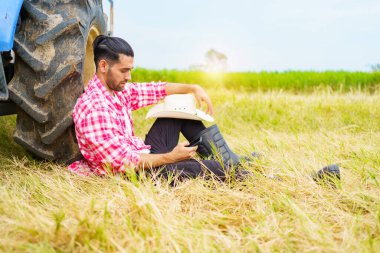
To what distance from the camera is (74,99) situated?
10.7 ft

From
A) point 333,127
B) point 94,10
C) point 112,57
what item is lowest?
point 333,127

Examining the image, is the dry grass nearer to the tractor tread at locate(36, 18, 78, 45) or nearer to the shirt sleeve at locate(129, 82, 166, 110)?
the shirt sleeve at locate(129, 82, 166, 110)

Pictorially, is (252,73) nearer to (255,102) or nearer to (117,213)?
(255,102)

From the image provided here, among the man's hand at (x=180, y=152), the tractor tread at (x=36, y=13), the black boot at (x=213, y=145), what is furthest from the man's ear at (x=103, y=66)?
A: the black boot at (x=213, y=145)

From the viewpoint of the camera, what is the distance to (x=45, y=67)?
3096mm

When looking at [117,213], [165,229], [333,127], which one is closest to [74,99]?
[117,213]

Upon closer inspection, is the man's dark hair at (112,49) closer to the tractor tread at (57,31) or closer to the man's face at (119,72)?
the man's face at (119,72)

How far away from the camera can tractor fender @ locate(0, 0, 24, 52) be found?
9.03 ft

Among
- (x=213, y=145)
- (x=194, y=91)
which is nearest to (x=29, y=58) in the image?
(x=194, y=91)

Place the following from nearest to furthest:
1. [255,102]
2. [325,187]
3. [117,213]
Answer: [117,213]
[325,187]
[255,102]

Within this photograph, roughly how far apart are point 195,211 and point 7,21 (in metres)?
1.46

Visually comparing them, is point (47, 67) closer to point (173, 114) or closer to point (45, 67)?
point (45, 67)

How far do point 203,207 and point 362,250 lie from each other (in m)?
0.91

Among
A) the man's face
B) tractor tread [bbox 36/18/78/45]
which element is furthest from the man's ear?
tractor tread [bbox 36/18/78/45]
